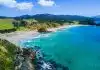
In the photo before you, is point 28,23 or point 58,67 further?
point 28,23

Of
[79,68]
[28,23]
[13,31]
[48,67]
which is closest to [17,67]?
[48,67]

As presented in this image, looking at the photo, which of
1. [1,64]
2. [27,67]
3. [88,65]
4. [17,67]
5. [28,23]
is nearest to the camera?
[1,64]

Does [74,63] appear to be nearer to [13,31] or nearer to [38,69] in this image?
[38,69]

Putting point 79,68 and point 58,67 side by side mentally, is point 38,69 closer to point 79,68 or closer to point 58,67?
point 58,67

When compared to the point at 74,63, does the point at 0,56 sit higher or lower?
higher

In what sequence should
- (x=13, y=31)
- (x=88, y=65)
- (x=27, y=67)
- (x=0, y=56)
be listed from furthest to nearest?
(x=13, y=31)
(x=88, y=65)
(x=27, y=67)
(x=0, y=56)

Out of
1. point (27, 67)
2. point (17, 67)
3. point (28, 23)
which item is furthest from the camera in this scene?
point (28, 23)

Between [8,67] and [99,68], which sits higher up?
[8,67]

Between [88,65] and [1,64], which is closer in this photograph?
[1,64]

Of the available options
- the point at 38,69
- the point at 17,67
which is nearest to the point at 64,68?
the point at 38,69
